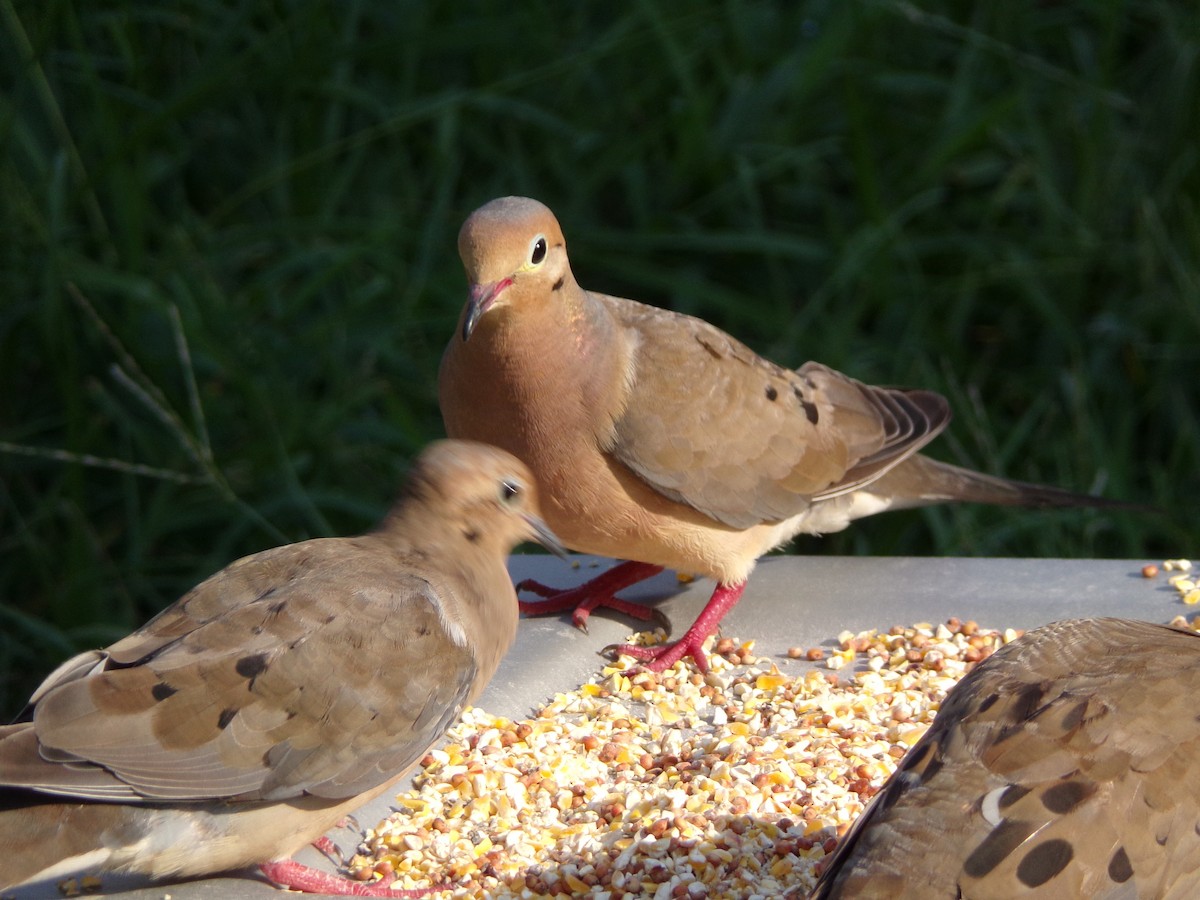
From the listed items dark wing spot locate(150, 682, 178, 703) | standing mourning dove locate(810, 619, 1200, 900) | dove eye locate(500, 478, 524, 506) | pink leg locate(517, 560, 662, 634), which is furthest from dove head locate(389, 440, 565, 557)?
standing mourning dove locate(810, 619, 1200, 900)

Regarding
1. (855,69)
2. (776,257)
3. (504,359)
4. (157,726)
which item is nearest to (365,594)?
(157,726)

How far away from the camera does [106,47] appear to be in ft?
16.3

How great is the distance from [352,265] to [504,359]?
1.95 meters

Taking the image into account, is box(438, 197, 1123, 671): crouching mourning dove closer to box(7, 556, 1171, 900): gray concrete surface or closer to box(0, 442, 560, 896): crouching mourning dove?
box(7, 556, 1171, 900): gray concrete surface

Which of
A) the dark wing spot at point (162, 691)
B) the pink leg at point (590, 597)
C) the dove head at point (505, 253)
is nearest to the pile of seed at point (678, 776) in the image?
the pink leg at point (590, 597)

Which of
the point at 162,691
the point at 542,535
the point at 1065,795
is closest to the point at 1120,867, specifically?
the point at 1065,795

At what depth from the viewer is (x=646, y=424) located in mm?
3043

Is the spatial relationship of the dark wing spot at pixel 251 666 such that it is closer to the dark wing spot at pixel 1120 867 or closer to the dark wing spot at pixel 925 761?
the dark wing spot at pixel 925 761

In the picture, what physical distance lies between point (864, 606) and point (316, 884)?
4.16 feet

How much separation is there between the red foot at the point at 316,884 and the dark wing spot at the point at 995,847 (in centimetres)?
84

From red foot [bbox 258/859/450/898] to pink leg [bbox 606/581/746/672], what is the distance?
0.81m

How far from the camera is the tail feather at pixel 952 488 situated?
349cm

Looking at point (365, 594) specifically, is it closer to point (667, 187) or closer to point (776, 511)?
point (776, 511)

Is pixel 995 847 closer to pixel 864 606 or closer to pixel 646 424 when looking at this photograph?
pixel 864 606
